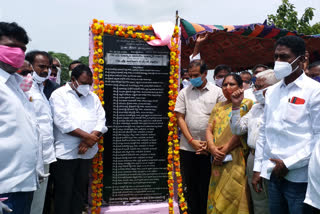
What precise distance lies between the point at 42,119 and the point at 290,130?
8.24ft

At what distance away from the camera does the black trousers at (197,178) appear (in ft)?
13.0

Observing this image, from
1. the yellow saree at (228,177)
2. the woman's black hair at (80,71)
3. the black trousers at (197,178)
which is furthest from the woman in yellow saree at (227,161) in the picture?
the woman's black hair at (80,71)

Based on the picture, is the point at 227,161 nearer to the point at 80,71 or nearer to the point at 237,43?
the point at 80,71

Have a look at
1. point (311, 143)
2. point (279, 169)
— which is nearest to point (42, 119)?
point (279, 169)

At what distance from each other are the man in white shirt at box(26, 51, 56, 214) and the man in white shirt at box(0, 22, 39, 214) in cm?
95

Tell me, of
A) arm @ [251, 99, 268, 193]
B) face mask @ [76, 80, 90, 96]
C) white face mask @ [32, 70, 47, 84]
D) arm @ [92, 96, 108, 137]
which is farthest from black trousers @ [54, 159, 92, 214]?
arm @ [251, 99, 268, 193]

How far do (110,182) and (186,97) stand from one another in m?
1.62

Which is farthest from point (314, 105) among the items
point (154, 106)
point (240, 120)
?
point (154, 106)

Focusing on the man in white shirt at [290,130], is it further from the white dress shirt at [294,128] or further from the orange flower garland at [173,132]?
the orange flower garland at [173,132]

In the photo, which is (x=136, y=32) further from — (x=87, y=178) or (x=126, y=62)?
(x=87, y=178)

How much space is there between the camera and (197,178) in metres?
4.01

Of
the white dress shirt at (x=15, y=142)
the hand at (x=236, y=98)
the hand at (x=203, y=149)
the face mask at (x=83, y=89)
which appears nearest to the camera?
the white dress shirt at (x=15, y=142)

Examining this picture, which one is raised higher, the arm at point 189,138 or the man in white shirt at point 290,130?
the man in white shirt at point 290,130

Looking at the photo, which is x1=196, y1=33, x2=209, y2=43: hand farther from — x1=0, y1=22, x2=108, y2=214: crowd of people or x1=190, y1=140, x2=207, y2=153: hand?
x1=0, y1=22, x2=108, y2=214: crowd of people
